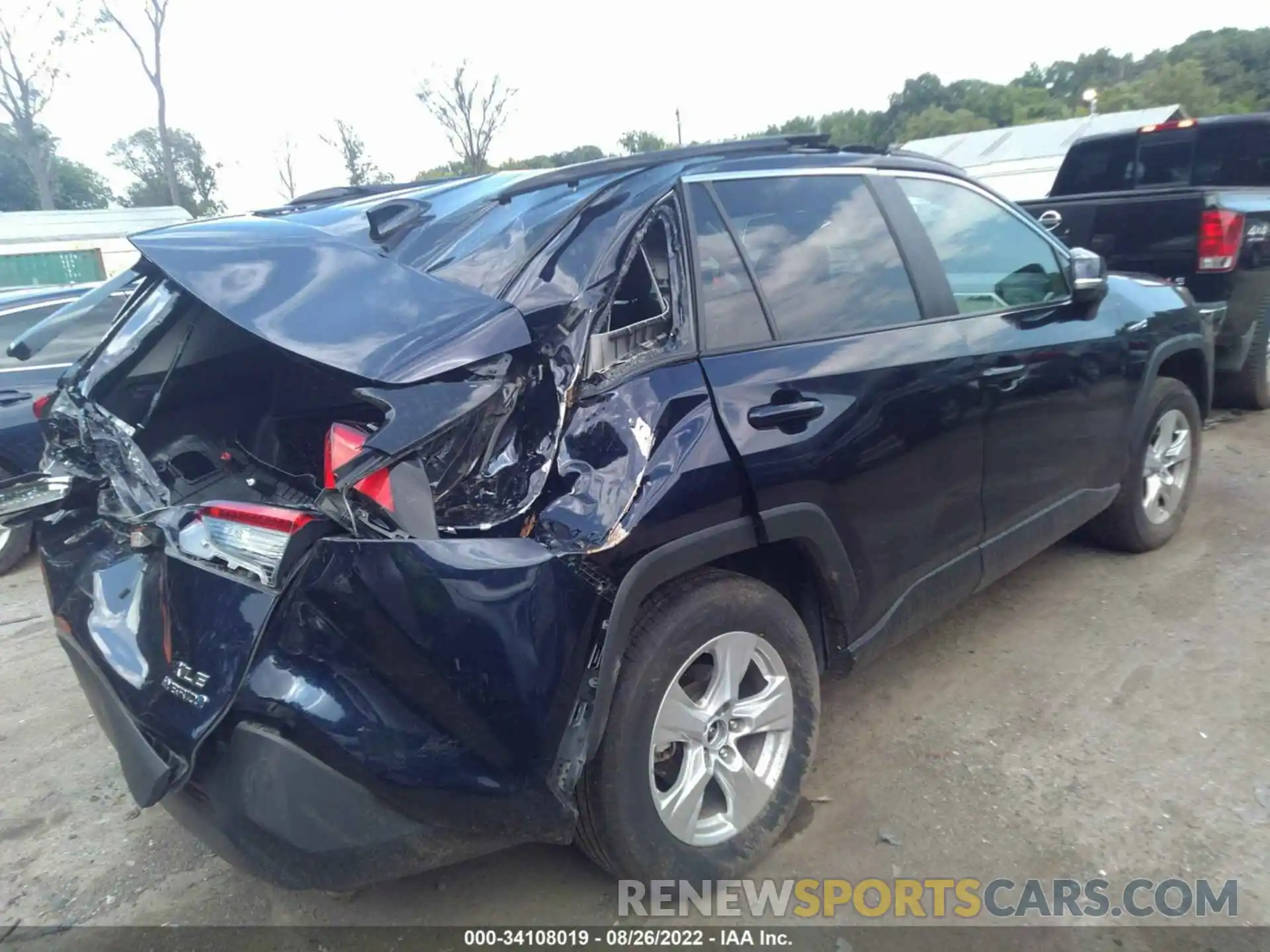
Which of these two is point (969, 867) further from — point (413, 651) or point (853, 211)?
point (853, 211)

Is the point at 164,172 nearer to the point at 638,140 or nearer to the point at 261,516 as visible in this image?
the point at 638,140

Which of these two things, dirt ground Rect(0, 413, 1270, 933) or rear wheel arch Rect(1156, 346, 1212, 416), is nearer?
dirt ground Rect(0, 413, 1270, 933)

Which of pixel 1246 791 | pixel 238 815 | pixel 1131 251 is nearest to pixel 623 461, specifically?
pixel 238 815

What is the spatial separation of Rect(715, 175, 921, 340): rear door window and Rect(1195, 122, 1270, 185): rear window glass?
261 inches

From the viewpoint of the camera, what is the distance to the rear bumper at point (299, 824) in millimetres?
1930

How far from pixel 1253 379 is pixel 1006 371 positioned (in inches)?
189

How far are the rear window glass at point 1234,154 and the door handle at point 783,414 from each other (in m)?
7.38

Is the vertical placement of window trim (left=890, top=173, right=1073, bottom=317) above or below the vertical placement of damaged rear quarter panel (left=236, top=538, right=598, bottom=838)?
above

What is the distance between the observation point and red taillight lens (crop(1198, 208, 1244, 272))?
6.01 meters

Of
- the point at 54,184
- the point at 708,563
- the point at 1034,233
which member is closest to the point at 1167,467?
the point at 1034,233

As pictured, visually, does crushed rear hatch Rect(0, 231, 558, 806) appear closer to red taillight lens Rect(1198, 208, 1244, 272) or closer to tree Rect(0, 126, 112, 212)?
red taillight lens Rect(1198, 208, 1244, 272)

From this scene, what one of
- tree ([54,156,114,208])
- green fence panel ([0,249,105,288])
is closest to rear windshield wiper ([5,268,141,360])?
green fence panel ([0,249,105,288])

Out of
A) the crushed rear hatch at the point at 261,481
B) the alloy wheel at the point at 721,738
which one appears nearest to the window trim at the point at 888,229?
the crushed rear hatch at the point at 261,481

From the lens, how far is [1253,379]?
6.84 meters
